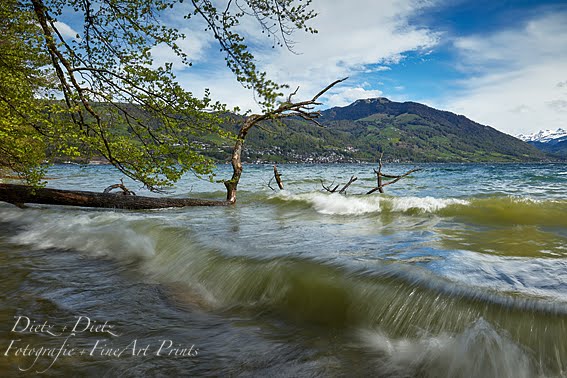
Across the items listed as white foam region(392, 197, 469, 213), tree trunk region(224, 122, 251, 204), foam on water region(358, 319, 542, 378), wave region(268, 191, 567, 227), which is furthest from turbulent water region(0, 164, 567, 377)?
tree trunk region(224, 122, 251, 204)

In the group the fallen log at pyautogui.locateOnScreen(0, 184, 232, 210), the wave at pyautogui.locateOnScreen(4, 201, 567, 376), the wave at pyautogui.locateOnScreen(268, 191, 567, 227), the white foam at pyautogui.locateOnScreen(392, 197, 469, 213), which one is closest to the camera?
the wave at pyautogui.locateOnScreen(4, 201, 567, 376)

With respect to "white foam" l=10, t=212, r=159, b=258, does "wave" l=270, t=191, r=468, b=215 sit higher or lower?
higher

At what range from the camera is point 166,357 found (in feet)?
13.6

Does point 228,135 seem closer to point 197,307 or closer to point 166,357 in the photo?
point 197,307

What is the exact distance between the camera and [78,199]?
50.8 ft

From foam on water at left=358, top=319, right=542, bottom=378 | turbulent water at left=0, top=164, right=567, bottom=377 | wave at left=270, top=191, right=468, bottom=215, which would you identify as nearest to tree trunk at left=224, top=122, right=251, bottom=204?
wave at left=270, top=191, right=468, bottom=215

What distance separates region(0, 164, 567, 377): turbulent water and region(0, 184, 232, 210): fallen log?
430cm

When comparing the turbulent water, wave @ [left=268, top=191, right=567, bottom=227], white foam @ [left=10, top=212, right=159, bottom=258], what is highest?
wave @ [left=268, top=191, right=567, bottom=227]

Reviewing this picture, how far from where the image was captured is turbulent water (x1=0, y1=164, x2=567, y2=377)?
4.00 meters

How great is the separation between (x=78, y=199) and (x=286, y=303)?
44.3 feet

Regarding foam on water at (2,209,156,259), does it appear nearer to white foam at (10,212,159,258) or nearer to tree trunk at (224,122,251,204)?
white foam at (10,212,159,258)

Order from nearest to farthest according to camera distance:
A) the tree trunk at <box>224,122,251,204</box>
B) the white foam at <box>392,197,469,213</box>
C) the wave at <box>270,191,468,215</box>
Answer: the white foam at <box>392,197,469,213</box>
the wave at <box>270,191,468,215</box>
the tree trunk at <box>224,122,251,204</box>

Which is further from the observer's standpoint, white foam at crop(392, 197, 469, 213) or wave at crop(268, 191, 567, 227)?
white foam at crop(392, 197, 469, 213)

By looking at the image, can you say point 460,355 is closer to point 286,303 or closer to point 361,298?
point 361,298
